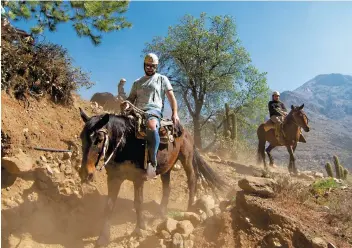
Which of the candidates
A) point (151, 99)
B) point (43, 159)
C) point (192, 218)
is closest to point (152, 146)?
point (151, 99)

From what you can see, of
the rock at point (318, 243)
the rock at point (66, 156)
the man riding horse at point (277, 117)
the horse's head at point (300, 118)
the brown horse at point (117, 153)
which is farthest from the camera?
the man riding horse at point (277, 117)

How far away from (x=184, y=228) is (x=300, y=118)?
9814 mm

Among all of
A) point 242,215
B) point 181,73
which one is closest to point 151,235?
point 242,215

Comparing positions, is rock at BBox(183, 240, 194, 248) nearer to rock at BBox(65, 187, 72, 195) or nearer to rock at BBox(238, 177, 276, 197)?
rock at BBox(238, 177, 276, 197)

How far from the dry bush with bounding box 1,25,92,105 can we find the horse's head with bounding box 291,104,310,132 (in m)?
9.34

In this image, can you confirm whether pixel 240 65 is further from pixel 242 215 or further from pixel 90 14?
pixel 242 215

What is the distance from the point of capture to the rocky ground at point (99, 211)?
491cm

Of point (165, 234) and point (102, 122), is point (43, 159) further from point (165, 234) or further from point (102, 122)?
point (165, 234)

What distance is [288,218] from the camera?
5.10 meters

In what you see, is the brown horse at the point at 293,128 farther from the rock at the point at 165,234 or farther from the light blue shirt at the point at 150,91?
the rock at the point at 165,234

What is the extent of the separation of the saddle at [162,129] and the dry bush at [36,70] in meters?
3.38

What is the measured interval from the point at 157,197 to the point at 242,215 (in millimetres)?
3235

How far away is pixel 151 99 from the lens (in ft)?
18.4

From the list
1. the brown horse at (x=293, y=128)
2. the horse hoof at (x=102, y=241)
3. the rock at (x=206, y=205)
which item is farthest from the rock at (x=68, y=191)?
the brown horse at (x=293, y=128)
